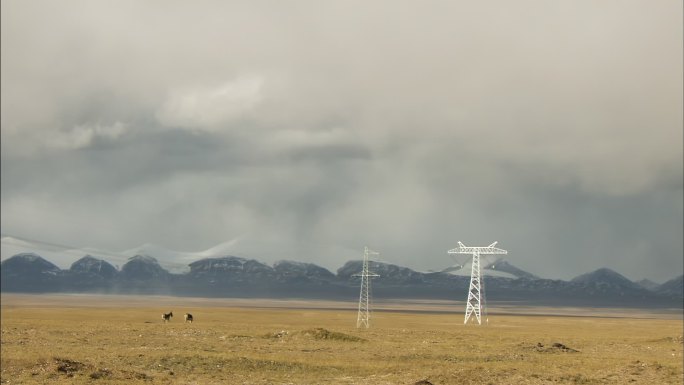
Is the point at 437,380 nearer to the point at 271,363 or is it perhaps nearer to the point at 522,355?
the point at 271,363

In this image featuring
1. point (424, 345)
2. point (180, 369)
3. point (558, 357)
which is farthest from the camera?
point (424, 345)

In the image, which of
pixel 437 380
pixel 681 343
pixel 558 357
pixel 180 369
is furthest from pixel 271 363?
pixel 681 343

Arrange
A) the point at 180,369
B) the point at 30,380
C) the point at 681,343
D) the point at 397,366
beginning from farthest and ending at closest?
the point at 681,343
the point at 397,366
the point at 180,369
the point at 30,380

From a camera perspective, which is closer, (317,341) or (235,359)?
(235,359)

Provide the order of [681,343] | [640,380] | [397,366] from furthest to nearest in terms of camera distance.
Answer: [681,343] → [397,366] → [640,380]

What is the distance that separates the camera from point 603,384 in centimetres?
4500

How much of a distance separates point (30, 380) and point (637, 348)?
61.2 meters

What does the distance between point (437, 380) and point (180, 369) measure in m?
18.4

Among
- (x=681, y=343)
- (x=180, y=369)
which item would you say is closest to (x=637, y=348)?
(x=681, y=343)

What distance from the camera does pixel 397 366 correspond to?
53.5 metres

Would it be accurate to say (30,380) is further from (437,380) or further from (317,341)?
(317,341)

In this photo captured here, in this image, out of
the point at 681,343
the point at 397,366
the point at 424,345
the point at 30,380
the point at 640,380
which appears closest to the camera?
the point at 30,380

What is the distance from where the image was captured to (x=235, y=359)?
2157 inches

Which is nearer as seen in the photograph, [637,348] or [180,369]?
[180,369]
